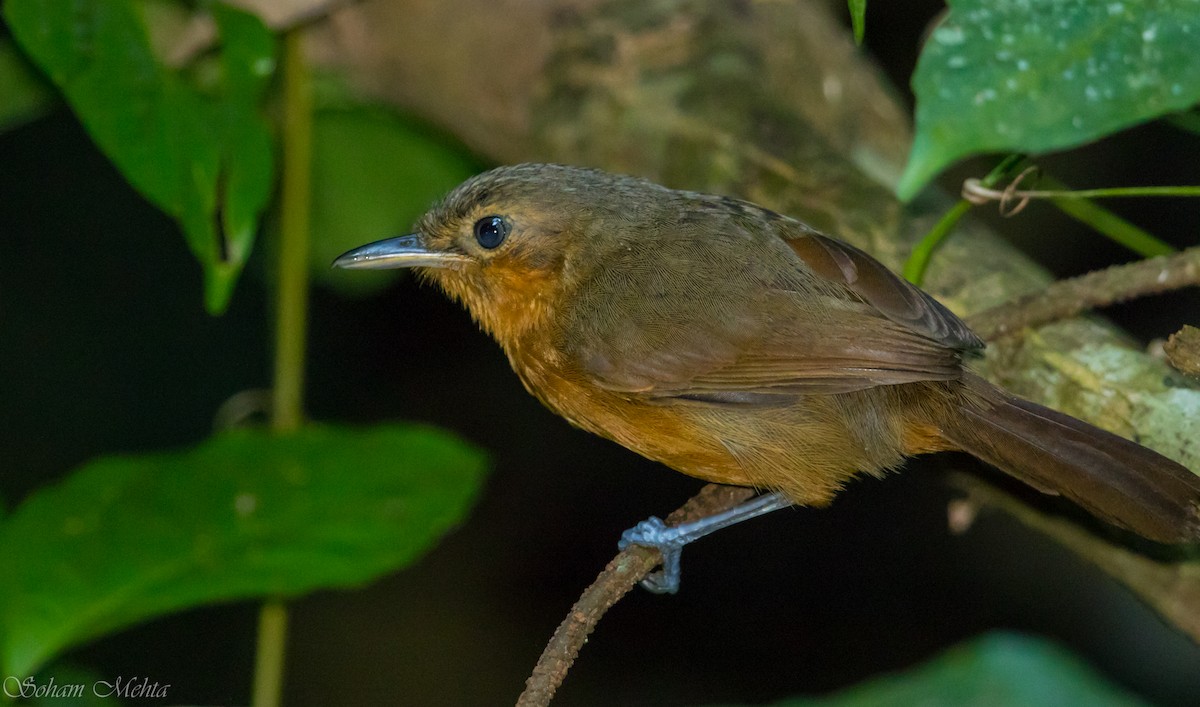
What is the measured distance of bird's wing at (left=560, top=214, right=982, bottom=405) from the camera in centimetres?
257

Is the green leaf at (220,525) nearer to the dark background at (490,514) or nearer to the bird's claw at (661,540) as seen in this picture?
the bird's claw at (661,540)

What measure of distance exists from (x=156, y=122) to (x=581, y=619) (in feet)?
5.07

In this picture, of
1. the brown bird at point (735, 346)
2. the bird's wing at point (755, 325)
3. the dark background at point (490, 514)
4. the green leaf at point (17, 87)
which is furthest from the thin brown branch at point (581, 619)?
the green leaf at point (17, 87)

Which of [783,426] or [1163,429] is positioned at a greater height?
[1163,429]

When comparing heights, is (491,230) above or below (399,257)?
above

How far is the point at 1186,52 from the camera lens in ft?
6.30

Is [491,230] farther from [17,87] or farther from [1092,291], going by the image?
[17,87]

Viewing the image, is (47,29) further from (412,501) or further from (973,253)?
(973,253)

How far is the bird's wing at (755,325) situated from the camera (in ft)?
8.45

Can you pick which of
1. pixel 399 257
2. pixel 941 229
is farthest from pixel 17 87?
pixel 941 229

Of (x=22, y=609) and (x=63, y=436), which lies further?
(x=63, y=436)

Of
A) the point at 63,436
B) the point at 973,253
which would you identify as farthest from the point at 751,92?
the point at 63,436

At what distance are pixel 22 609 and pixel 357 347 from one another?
103 inches

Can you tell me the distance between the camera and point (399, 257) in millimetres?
3010
